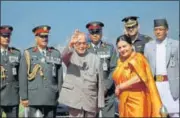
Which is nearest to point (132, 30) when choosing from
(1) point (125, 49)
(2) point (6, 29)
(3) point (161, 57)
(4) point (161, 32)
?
(4) point (161, 32)

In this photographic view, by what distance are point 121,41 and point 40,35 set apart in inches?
64.3

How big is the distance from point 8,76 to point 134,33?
2.34m

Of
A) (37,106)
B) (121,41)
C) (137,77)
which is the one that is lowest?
(37,106)

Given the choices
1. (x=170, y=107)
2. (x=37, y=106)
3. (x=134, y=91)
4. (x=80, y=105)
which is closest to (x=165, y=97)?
(x=170, y=107)

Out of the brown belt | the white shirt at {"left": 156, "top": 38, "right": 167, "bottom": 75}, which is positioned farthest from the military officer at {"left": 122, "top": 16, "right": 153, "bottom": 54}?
the brown belt

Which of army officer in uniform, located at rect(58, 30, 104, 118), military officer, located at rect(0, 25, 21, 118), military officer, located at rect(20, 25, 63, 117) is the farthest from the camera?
military officer, located at rect(0, 25, 21, 118)

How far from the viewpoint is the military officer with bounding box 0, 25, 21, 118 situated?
7883 millimetres

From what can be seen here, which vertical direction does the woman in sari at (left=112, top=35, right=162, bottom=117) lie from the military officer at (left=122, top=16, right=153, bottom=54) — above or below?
below

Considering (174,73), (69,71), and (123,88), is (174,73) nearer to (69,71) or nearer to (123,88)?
(123,88)

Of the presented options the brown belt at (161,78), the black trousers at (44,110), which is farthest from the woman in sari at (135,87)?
the black trousers at (44,110)

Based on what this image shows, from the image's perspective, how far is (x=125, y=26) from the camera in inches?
310

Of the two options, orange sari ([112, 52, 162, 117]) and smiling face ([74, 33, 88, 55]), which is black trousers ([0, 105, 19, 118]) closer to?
smiling face ([74, 33, 88, 55])

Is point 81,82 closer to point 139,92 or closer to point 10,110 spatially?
point 139,92

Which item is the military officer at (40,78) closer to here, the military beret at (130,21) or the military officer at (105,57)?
the military officer at (105,57)
